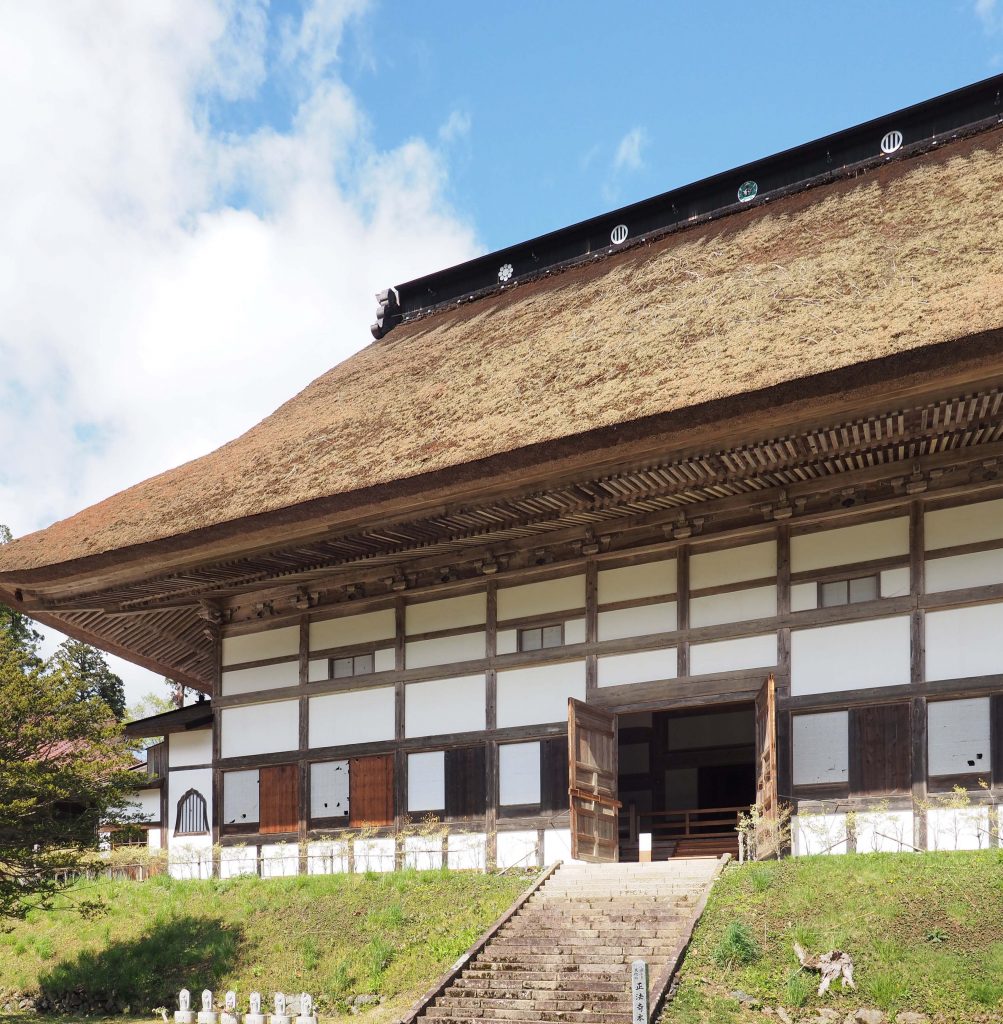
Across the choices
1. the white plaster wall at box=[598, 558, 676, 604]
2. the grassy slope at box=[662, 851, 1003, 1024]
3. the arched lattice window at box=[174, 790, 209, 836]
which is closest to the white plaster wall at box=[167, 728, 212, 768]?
the arched lattice window at box=[174, 790, 209, 836]

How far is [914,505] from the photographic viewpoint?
13891 millimetres

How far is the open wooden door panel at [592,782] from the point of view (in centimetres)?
1446

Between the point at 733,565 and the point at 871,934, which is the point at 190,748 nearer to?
the point at 733,565

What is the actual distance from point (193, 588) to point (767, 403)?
374 inches

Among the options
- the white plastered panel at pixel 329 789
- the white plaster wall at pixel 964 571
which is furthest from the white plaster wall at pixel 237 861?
the white plaster wall at pixel 964 571

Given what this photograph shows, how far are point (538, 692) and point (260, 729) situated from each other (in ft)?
15.6

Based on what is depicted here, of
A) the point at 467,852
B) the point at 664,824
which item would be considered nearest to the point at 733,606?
the point at 664,824

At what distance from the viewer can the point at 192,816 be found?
20.0 m

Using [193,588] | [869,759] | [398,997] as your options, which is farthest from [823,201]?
[398,997]

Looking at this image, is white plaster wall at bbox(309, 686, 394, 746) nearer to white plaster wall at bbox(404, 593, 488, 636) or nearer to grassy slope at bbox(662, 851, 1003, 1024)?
white plaster wall at bbox(404, 593, 488, 636)

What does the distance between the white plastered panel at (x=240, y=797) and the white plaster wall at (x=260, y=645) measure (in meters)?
1.64

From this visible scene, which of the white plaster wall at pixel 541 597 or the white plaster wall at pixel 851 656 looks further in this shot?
the white plaster wall at pixel 541 597

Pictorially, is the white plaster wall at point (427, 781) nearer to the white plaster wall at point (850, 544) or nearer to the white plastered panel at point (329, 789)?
the white plastered panel at point (329, 789)

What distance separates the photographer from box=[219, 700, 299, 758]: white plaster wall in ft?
60.4
